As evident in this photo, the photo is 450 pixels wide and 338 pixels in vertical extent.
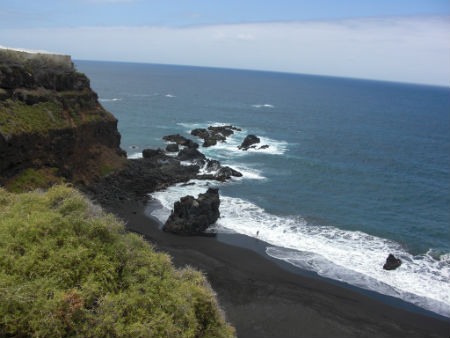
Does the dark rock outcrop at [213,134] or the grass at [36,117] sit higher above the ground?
the grass at [36,117]

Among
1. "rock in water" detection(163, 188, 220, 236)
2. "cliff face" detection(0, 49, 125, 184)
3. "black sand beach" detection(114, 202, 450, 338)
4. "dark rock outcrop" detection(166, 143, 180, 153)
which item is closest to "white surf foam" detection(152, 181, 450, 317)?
"rock in water" detection(163, 188, 220, 236)

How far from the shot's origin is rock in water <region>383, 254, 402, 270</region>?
37.3 metres

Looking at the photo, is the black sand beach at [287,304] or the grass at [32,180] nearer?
the black sand beach at [287,304]

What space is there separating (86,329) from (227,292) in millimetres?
21368

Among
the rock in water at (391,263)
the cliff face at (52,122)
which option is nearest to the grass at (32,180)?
the cliff face at (52,122)

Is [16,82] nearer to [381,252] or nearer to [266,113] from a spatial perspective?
[381,252]

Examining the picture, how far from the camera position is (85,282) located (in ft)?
46.0

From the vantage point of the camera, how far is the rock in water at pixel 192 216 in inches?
1698

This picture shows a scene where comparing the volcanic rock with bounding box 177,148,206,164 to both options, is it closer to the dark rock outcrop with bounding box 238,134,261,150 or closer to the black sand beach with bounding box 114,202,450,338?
the dark rock outcrop with bounding box 238,134,261,150

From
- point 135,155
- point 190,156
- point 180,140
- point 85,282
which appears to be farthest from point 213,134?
point 85,282

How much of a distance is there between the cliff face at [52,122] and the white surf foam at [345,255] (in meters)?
12.2

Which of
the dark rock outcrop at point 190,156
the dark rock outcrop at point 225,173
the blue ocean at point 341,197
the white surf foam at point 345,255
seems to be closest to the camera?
the white surf foam at point 345,255

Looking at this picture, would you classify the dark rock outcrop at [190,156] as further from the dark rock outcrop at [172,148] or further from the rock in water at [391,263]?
the rock in water at [391,263]

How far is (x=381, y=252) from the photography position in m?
41.1
